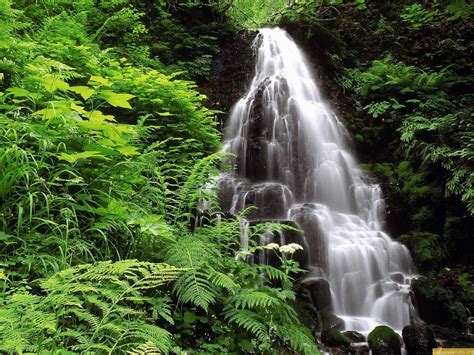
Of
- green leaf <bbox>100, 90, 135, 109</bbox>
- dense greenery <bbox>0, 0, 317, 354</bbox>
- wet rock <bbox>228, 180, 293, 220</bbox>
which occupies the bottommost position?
wet rock <bbox>228, 180, 293, 220</bbox>

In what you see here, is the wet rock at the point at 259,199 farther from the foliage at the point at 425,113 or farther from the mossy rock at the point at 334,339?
the foliage at the point at 425,113

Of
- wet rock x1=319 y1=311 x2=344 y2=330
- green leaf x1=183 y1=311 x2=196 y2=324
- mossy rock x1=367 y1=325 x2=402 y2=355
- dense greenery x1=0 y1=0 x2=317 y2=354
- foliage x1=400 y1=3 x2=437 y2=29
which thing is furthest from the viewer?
foliage x1=400 y1=3 x2=437 y2=29

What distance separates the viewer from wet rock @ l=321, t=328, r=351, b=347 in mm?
4836

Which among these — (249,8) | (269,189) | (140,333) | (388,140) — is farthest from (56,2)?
(249,8)

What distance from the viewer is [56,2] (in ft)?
20.0

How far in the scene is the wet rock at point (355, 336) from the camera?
4.98 meters

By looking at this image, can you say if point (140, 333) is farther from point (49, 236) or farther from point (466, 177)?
point (466, 177)

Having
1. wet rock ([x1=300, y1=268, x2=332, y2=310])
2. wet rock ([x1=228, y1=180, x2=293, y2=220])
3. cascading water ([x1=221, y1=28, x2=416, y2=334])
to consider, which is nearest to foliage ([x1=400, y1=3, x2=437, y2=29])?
cascading water ([x1=221, y1=28, x2=416, y2=334])

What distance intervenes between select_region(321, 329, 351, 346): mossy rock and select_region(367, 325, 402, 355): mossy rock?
0.33 meters

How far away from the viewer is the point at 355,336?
5.05 metres

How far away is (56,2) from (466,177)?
8636 millimetres

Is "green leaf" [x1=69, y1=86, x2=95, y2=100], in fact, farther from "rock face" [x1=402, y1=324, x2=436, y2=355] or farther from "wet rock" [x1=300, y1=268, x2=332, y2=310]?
"rock face" [x1=402, y1=324, x2=436, y2=355]

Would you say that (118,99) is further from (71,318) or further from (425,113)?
(425,113)

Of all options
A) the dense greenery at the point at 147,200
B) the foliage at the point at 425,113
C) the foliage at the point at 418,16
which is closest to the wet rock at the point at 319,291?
the dense greenery at the point at 147,200
